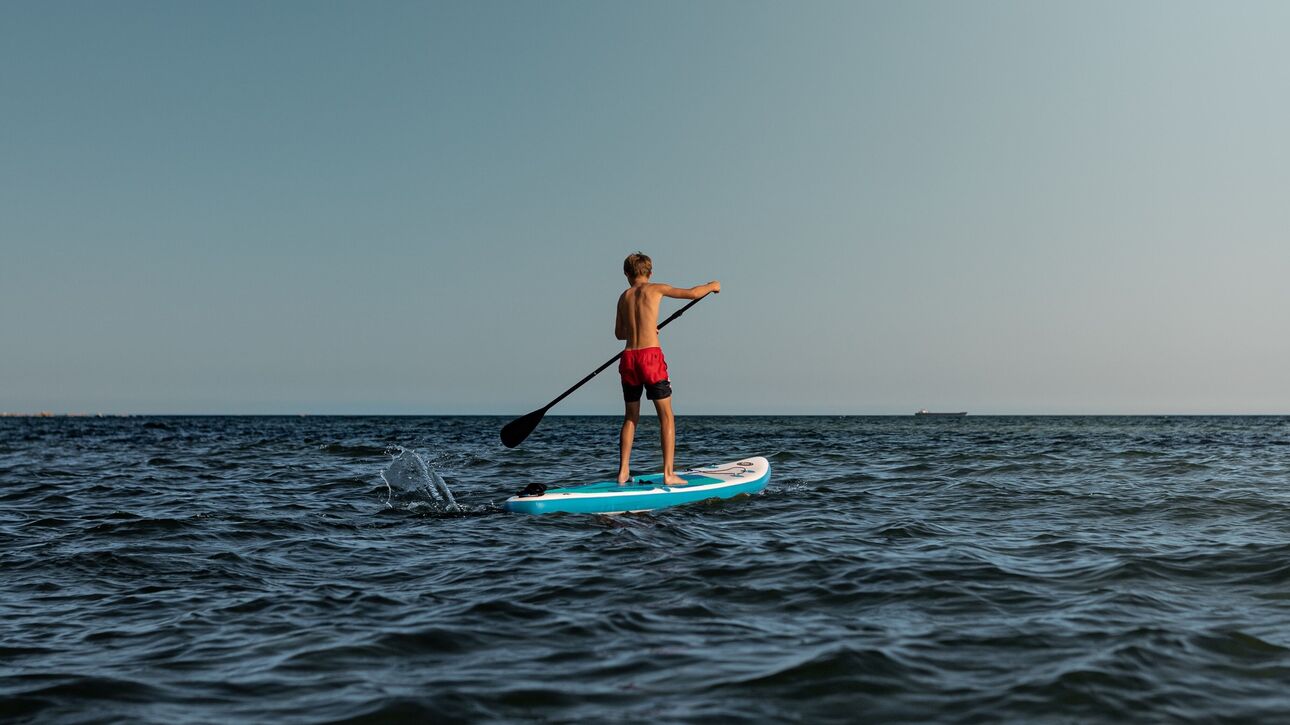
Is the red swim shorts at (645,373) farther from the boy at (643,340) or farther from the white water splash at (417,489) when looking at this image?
the white water splash at (417,489)

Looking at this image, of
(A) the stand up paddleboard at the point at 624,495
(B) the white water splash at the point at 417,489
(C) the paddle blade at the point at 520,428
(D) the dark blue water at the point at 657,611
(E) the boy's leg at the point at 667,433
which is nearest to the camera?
(D) the dark blue water at the point at 657,611

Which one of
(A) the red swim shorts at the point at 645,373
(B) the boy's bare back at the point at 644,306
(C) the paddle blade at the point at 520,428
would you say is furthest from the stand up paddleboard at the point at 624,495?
(C) the paddle blade at the point at 520,428

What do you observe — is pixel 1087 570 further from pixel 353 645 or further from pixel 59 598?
pixel 59 598

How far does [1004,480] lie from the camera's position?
1303 cm

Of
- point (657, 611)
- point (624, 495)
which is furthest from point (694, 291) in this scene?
point (657, 611)

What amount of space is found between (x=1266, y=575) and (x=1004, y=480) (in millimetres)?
7421

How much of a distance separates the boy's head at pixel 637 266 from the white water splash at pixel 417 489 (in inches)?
131

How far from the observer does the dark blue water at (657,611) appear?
11.4 ft

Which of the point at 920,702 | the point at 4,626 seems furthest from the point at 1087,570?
the point at 4,626

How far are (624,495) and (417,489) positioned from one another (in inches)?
165

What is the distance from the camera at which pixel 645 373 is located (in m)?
9.30

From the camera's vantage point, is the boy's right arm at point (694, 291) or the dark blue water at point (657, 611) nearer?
the dark blue water at point (657, 611)

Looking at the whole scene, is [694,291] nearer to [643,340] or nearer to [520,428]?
[643,340]

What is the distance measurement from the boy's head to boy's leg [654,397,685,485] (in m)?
1.36
